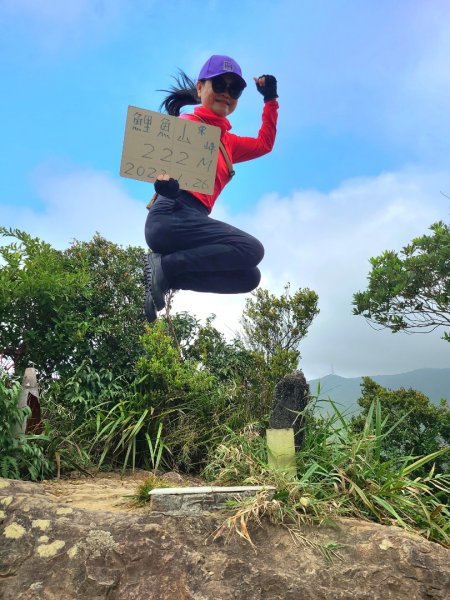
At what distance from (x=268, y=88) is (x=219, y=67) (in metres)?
0.58

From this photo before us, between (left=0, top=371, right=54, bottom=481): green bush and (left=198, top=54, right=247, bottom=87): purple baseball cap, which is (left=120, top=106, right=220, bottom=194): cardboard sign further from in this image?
(left=0, top=371, right=54, bottom=481): green bush

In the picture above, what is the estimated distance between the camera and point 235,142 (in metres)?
5.88

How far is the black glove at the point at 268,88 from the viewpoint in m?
5.70

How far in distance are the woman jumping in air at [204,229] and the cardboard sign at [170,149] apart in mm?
151

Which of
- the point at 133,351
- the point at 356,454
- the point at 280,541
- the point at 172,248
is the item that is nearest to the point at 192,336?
the point at 133,351

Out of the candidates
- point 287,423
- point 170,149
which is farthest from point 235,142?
point 287,423

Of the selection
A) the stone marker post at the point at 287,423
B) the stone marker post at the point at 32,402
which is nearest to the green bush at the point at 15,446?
the stone marker post at the point at 32,402

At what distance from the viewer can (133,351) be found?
670 cm

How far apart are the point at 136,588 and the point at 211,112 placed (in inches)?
166

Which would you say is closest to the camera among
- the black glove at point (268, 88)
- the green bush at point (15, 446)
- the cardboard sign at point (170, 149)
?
the green bush at point (15, 446)

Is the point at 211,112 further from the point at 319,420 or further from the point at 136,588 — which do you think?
the point at 136,588

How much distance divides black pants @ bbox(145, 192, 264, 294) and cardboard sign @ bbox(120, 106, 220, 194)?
0.26 meters

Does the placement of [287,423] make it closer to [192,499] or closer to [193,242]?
[192,499]

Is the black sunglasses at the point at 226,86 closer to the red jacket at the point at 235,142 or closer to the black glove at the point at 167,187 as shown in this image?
the red jacket at the point at 235,142
